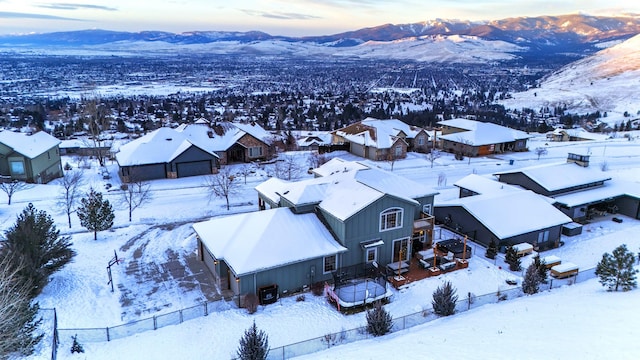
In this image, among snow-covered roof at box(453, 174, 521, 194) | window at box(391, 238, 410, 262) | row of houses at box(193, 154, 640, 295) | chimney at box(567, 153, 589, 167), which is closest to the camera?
row of houses at box(193, 154, 640, 295)

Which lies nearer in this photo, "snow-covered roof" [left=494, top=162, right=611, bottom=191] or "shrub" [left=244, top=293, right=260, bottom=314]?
"shrub" [left=244, top=293, right=260, bottom=314]

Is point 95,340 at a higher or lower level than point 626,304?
lower

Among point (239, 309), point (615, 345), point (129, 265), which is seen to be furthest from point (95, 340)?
point (615, 345)

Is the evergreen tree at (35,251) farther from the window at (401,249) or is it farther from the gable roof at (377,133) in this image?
the gable roof at (377,133)

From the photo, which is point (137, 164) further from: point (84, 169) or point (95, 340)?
point (95, 340)

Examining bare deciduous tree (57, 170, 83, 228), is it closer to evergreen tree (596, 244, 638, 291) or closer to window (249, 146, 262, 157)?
window (249, 146, 262, 157)

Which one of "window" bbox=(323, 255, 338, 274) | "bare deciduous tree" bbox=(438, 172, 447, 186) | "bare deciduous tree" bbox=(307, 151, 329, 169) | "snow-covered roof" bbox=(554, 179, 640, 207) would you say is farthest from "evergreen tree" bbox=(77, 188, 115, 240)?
"snow-covered roof" bbox=(554, 179, 640, 207)

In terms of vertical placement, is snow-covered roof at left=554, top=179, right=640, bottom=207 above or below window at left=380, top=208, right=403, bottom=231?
below

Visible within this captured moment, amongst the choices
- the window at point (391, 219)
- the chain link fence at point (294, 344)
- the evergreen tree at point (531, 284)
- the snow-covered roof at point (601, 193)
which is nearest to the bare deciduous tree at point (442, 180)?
the snow-covered roof at point (601, 193)
